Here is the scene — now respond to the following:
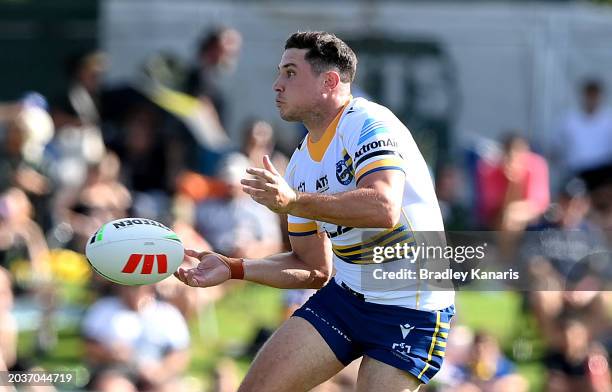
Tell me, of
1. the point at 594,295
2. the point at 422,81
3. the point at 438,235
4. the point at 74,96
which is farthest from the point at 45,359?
the point at 422,81

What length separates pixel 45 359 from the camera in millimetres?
10930

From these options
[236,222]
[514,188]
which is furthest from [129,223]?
[514,188]

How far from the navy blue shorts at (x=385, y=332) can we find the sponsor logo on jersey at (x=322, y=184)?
59 centimetres

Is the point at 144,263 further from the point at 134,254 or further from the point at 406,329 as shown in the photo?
the point at 406,329

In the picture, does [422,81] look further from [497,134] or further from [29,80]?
[29,80]

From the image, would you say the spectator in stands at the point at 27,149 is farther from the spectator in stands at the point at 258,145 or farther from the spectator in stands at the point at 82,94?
the spectator in stands at the point at 258,145

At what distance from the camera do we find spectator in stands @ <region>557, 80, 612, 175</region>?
14.7 metres

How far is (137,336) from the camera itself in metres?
9.73

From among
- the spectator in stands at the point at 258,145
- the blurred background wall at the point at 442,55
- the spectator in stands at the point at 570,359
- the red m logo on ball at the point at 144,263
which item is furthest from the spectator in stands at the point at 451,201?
the red m logo on ball at the point at 144,263

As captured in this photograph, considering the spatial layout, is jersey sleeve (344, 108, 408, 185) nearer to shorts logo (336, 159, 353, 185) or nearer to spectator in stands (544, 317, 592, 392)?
shorts logo (336, 159, 353, 185)

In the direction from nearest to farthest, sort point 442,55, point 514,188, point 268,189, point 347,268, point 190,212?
1. point 268,189
2. point 347,268
3. point 190,212
4. point 514,188
5. point 442,55

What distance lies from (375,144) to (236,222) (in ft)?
20.7

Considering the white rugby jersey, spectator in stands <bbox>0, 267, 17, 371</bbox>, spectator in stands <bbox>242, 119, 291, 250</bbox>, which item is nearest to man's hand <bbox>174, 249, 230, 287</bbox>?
the white rugby jersey

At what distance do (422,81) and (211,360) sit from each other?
6.17 metres
